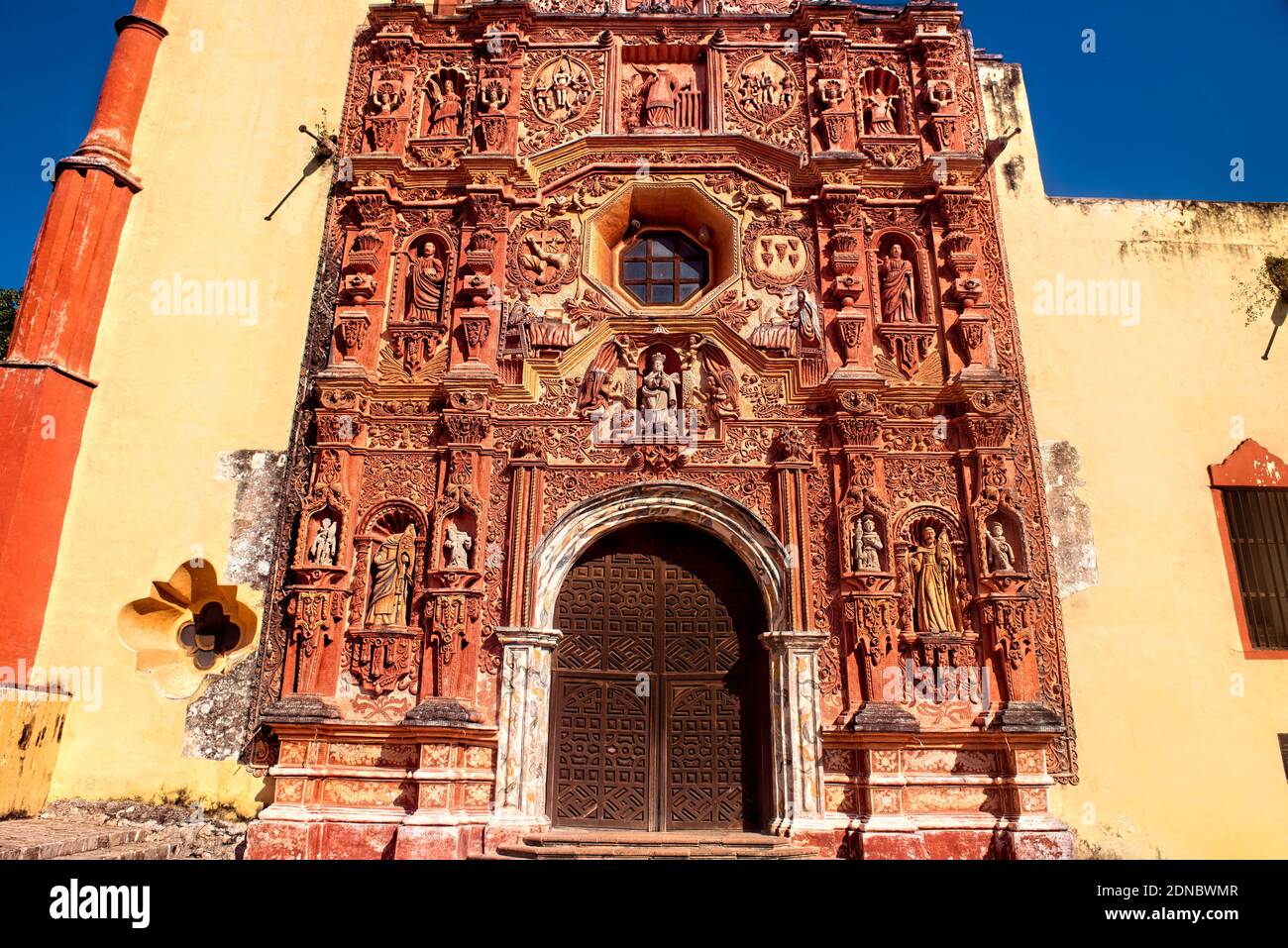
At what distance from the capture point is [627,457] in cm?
910

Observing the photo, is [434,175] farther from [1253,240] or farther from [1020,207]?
[1253,240]

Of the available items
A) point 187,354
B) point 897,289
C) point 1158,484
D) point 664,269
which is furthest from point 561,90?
point 1158,484

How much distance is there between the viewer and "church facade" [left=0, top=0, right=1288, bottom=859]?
8.16 metres

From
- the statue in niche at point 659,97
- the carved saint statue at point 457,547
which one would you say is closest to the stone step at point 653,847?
the carved saint statue at point 457,547

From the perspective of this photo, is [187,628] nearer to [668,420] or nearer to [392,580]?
[392,580]

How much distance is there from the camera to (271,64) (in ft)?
35.8

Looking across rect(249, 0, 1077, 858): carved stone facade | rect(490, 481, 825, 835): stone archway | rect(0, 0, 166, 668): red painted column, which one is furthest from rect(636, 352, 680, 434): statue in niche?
rect(0, 0, 166, 668): red painted column

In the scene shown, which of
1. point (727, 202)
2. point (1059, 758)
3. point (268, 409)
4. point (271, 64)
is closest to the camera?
point (1059, 758)

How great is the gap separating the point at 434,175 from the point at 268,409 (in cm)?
336

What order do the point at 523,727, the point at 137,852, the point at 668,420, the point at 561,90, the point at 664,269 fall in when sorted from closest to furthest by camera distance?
the point at 137,852 → the point at 523,727 → the point at 668,420 → the point at 664,269 → the point at 561,90

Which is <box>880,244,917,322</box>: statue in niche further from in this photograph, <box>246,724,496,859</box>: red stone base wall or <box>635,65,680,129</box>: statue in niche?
<box>246,724,496,859</box>: red stone base wall

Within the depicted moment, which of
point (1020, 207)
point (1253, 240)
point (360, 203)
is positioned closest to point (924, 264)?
point (1020, 207)

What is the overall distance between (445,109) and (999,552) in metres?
8.23

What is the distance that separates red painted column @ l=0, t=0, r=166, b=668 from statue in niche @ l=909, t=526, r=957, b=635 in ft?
29.0
